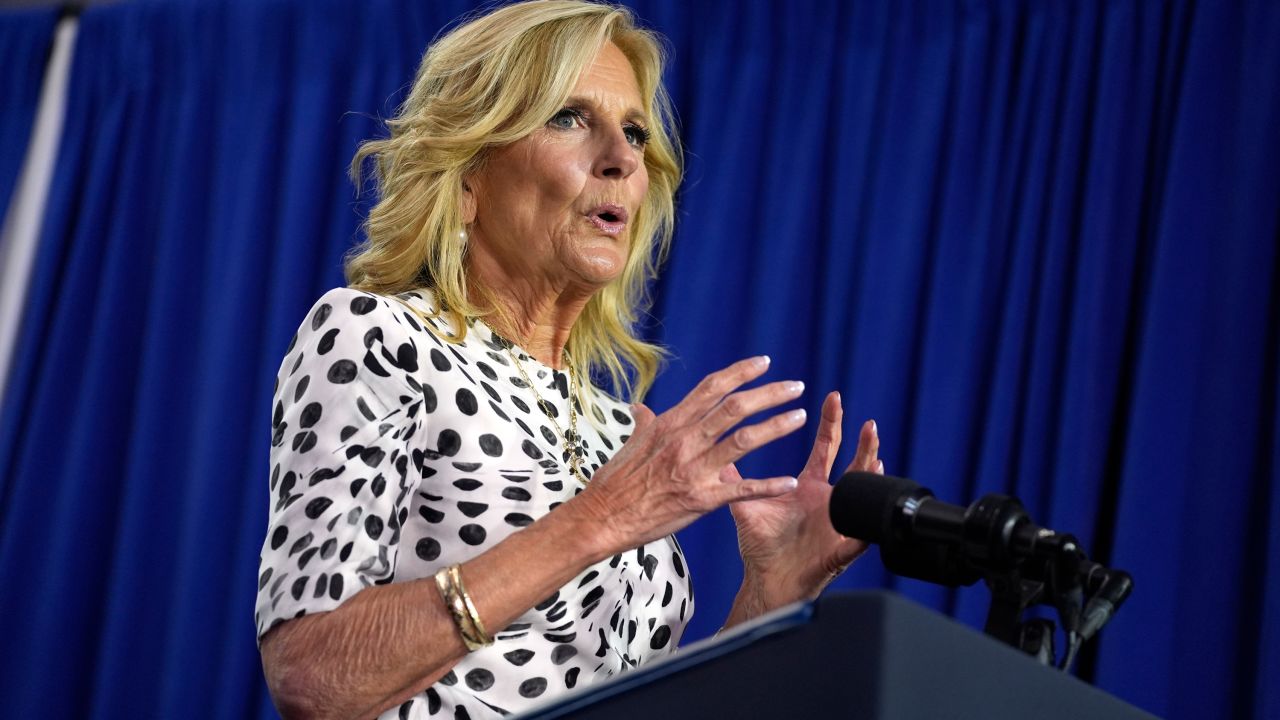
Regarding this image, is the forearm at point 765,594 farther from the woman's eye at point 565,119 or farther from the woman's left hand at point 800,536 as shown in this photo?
the woman's eye at point 565,119

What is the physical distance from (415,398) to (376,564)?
0.62 feet

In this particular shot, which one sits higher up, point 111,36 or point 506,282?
point 111,36

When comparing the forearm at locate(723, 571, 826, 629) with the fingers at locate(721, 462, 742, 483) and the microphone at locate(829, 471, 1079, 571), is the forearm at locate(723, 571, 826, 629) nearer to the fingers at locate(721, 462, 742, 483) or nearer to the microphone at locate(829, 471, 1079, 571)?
the fingers at locate(721, 462, 742, 483)

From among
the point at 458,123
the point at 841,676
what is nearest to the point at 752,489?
the point at 841,676

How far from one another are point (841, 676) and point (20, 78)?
397cm

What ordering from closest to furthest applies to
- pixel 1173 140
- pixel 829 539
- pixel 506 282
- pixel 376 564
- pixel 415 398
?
pixel 376 564 < pixel 415 398 < pixel 829 539 < pixel 506 282 < pixel 1173 140

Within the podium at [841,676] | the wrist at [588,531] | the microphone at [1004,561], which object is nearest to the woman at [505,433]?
the wrist at [588,531]

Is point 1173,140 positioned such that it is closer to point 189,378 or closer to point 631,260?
point 631,260

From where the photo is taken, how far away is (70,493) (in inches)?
146

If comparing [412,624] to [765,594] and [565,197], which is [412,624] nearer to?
[765,594]

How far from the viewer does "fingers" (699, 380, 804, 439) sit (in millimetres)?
1192

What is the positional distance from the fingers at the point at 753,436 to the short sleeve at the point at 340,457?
350mm

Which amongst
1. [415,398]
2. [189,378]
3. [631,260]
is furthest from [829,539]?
[189,378]

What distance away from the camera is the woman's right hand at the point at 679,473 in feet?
4.00
